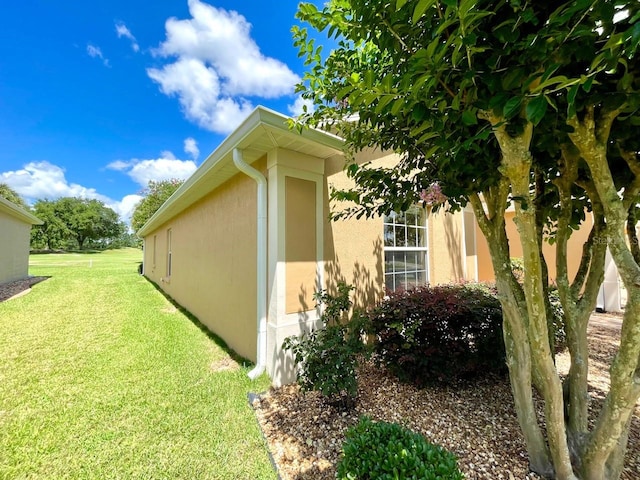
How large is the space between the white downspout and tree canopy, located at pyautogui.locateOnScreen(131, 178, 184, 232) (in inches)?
1249

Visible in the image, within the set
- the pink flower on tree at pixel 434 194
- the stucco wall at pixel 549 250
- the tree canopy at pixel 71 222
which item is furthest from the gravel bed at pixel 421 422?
the tree canopy at pixel 71 222

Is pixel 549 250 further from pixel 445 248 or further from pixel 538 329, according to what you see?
pixel 538 329

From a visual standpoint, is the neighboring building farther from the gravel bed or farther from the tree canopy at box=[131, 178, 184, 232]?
the tree canopy at box=[131, 178, 184, 232]

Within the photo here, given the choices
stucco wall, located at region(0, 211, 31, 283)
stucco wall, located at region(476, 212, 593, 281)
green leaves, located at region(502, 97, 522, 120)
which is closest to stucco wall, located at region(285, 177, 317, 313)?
green leaves, located at region(502, 97, 522, 120)

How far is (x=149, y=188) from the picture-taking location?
3359 cm

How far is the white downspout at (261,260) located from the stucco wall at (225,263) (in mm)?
284

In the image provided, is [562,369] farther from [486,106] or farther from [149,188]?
[149,188]

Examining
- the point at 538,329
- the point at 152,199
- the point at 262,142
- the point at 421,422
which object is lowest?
the point at 421,422

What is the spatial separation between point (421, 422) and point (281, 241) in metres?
2.42

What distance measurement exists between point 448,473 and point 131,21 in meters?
9.98

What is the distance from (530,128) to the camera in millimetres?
1558

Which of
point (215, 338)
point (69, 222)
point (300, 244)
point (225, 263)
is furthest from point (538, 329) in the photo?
point (69, 222)

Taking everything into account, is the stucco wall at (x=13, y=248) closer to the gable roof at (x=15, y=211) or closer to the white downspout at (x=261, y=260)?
the gable roof at (x=15, y=211)

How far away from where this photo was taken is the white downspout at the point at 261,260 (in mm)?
3646
